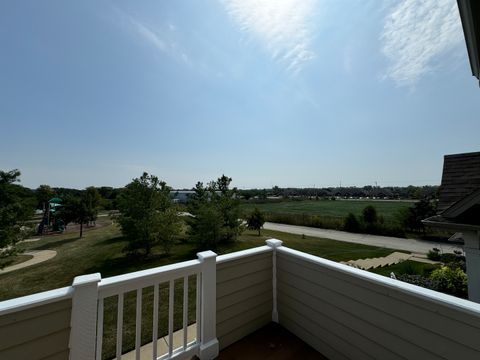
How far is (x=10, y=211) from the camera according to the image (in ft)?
25.5

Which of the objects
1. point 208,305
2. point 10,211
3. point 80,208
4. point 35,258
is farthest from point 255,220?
point 208,305

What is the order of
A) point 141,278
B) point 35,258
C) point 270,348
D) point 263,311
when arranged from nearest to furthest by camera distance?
point 141,278 < point 270,348 < point 263,311 < point 35,258

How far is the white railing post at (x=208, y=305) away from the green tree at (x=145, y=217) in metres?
7.47

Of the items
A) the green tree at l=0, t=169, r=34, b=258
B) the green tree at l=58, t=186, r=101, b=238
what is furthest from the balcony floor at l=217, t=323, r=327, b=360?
the green tree at l=58, t=186, r=101, b=238

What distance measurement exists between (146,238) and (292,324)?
782 cm

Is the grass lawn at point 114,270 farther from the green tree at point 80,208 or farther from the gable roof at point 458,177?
the gable roof at point 458,177

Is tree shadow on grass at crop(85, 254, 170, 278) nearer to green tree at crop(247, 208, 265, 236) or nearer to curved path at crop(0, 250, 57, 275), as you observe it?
curved path at crop(0, 250, 57, 275)

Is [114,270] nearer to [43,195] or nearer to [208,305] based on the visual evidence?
[208,305]

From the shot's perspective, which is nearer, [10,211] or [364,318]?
[364,318]

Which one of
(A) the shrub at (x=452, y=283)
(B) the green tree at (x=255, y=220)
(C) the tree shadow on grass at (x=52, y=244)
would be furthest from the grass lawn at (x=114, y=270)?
(A) the shrub at (x=452, y=283)

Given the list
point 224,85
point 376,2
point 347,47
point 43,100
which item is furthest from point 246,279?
point 43,100

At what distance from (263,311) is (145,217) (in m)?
7.74

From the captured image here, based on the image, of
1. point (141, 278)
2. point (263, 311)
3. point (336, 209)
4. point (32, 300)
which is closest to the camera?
point (32, 300)

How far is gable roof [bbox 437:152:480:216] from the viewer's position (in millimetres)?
4314
